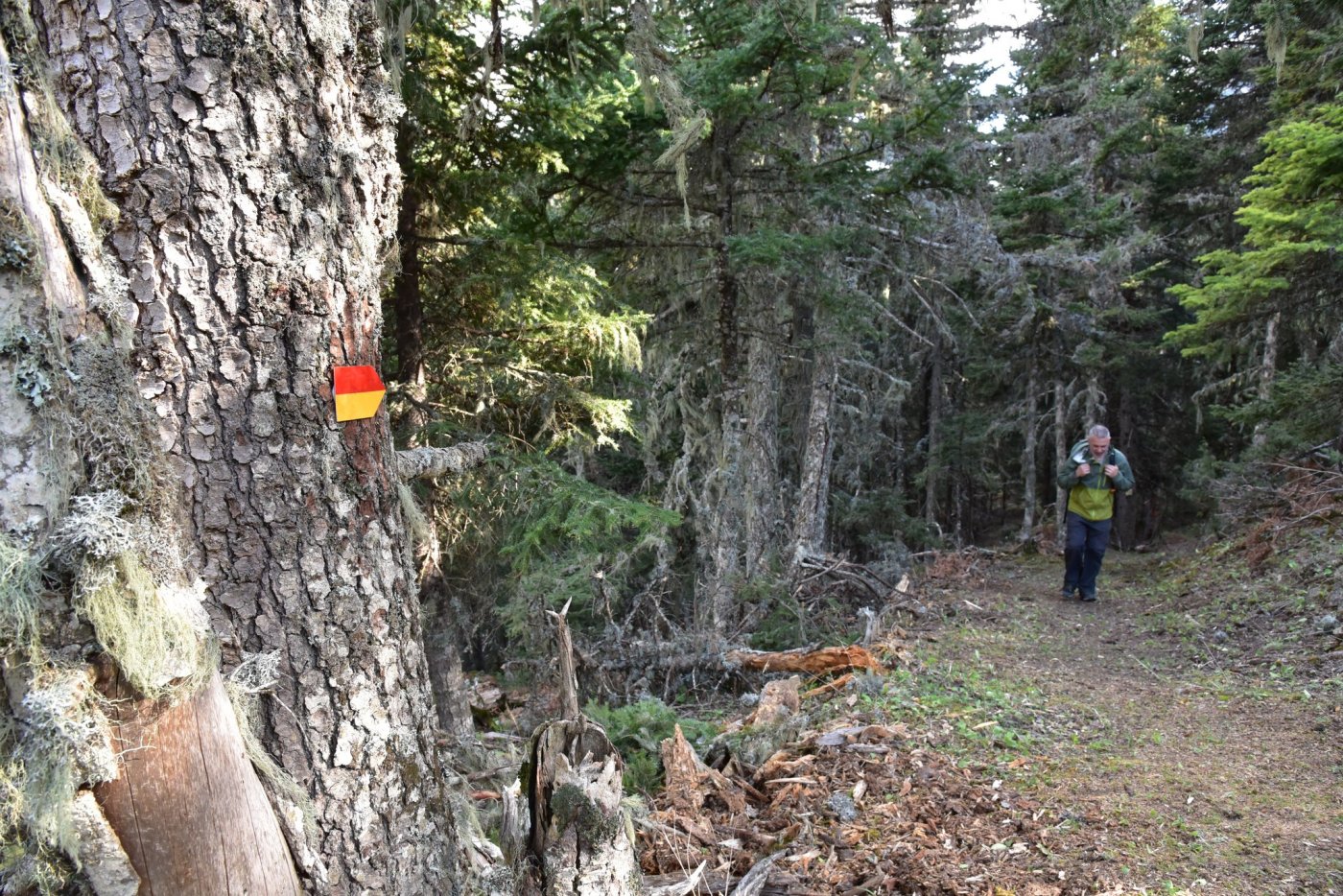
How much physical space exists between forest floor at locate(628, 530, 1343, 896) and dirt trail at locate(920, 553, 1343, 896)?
0.02 m

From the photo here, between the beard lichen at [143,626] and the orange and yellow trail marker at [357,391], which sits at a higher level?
the orange and yellow trail marker at [357,391]

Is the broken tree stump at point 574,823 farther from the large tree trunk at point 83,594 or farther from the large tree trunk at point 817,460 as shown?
the large tree trunk at point 817,460

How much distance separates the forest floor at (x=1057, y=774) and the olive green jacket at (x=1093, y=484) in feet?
5.20

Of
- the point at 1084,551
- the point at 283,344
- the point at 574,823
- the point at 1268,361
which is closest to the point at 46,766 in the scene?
the point at 283,344

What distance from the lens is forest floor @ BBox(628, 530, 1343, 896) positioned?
3250 millimetres

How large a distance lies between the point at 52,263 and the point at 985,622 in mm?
8130

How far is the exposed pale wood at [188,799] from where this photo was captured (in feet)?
4.89

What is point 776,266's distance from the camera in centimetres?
821

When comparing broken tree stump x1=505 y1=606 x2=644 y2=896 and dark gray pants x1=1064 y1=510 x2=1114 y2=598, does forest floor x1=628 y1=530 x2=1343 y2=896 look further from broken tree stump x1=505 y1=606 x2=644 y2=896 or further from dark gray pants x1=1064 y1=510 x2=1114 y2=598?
dark gray pants x1=1064 y1=510 x2=1114 y2=598

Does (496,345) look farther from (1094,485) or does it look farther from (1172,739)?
(1094,485)

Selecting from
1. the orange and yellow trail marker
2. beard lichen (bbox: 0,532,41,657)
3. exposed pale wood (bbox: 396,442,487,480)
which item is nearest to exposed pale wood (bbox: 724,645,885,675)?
exposed pale wood (bbox: 396,442,487,480)

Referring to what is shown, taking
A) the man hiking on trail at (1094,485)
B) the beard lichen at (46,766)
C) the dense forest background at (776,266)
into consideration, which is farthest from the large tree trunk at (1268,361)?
the beard lichen at (46,766)

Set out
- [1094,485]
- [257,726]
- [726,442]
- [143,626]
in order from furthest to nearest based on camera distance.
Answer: [726,442] < [1094,485] < [257,726] < [143,626]

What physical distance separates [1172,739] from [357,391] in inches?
202
